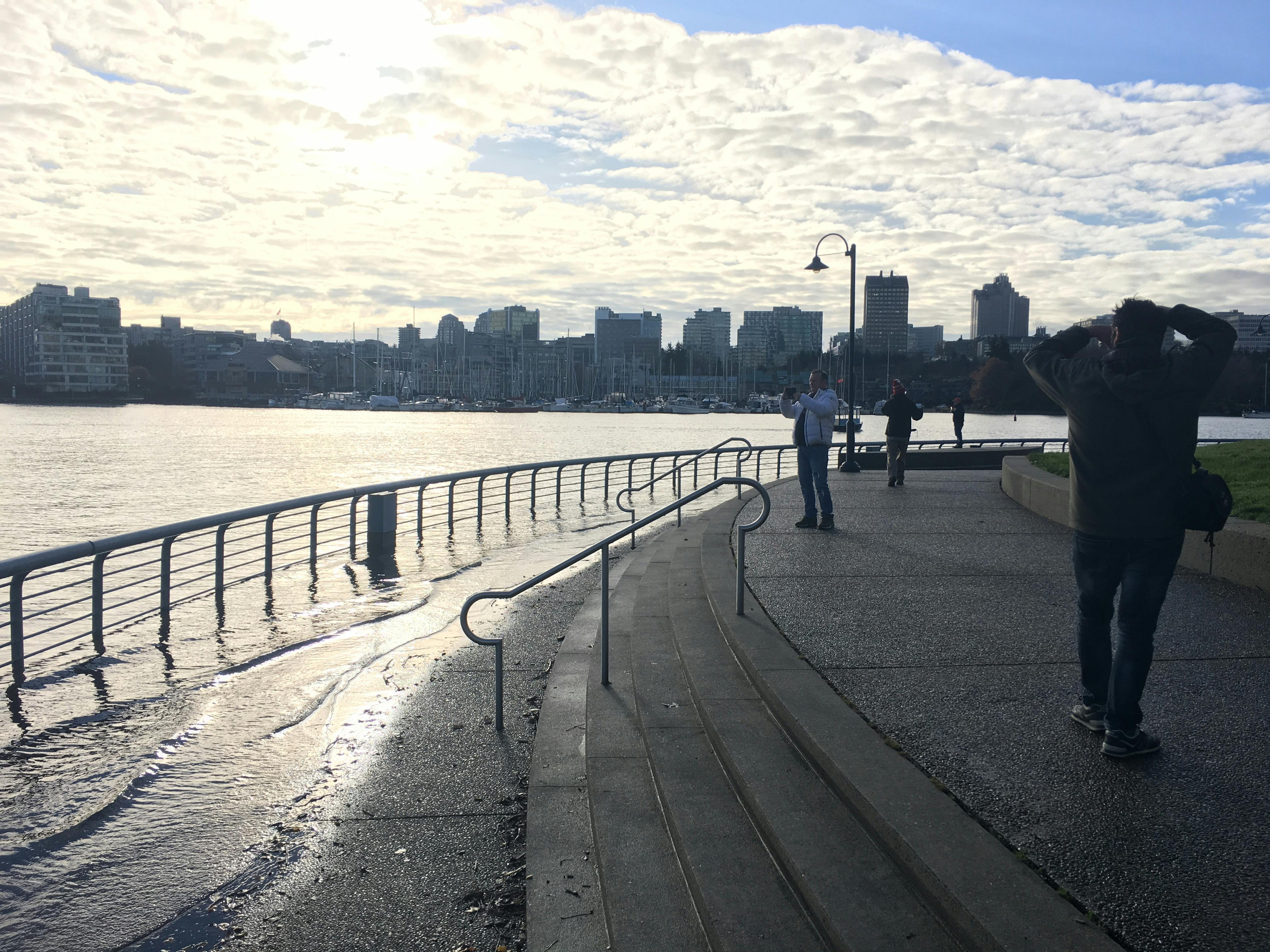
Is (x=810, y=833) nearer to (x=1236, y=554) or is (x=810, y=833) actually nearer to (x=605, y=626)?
(x=605, y=626)

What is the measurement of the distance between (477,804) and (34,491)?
114 ft

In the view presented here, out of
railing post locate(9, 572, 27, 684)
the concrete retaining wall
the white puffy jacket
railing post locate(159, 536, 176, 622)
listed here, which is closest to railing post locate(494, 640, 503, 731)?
railing post locate(9, 572, 27, 684)

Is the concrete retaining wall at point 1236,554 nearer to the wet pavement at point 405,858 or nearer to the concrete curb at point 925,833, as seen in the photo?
the concrete curb at point 925,833

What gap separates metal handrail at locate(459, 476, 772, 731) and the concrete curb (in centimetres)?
102

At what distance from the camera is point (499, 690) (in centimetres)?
568

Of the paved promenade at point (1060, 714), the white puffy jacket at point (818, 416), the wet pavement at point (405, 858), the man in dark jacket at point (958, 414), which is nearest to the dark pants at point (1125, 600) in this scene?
the paved promenade at point (1060, 714)

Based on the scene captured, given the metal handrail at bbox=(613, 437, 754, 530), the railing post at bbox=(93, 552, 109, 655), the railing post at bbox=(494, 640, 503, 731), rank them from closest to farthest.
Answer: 1. the railing post at bbox=(494, 640, 503, 731)
2. the railing post at bbox=(93, 552, 109, 655)
3. the metal handrail at bbox=(613, 437, 754, 530)

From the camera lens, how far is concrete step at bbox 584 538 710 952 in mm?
3363

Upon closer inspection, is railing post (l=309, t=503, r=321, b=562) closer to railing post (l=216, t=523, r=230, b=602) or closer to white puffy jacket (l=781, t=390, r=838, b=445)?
railing post (l=216, t=523, r=230, b=602)

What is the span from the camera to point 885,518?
13094 mm

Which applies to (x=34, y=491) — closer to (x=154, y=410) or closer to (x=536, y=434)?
(x=536, y=434)

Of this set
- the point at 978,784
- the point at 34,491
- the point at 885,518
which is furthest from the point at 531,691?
the point at 34,491

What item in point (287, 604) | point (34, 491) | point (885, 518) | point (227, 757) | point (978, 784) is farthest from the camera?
point (34, 491)

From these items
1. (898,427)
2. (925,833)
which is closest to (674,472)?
(898,427)
